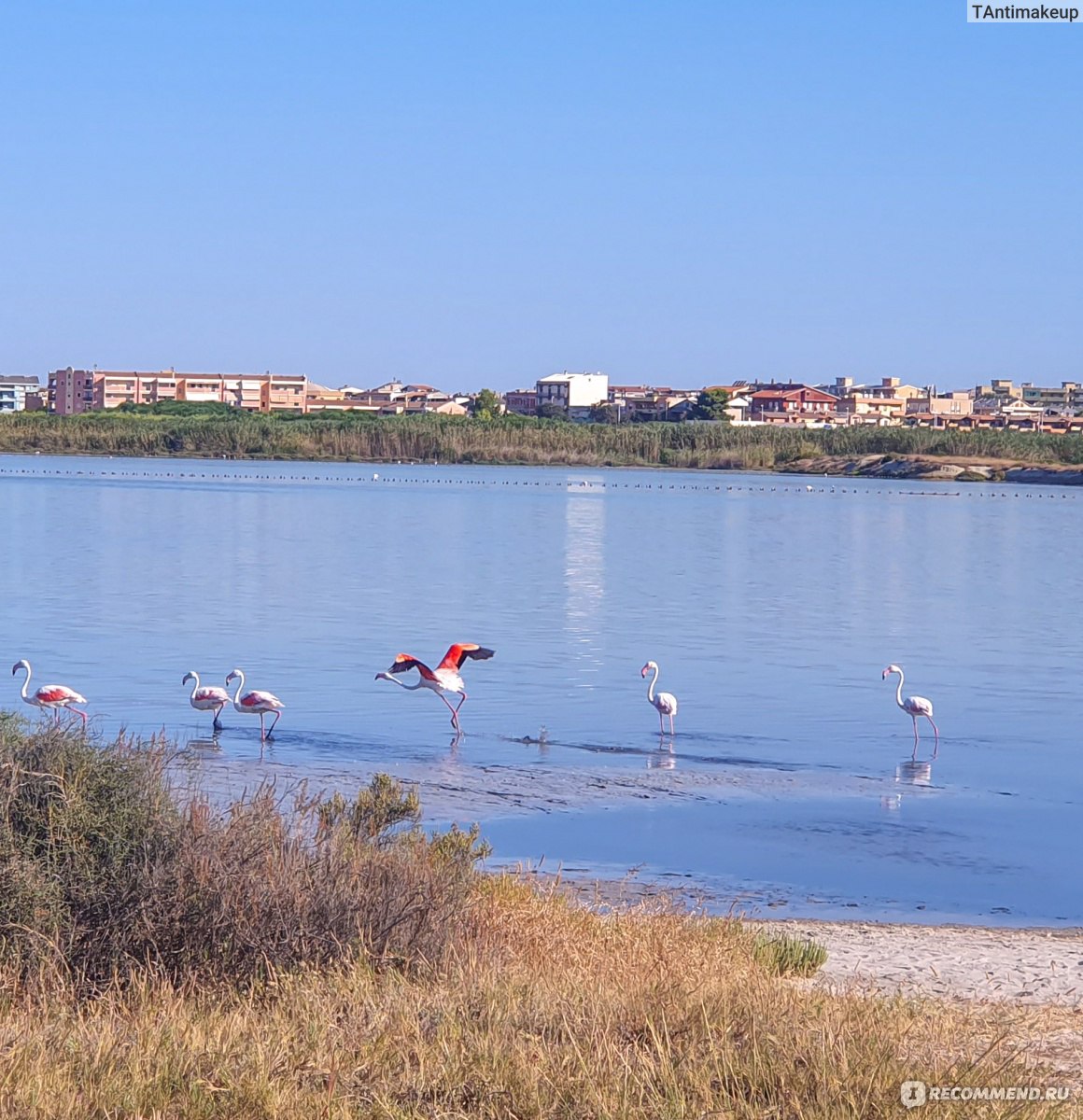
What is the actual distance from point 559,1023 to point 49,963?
5.93 ft

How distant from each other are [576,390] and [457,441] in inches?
2785

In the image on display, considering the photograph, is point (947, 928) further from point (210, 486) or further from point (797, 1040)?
point (210, 486)

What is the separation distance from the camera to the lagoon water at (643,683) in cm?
1105

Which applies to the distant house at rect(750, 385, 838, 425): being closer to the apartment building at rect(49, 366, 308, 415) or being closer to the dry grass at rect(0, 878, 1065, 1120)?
the apartment building at rect(49, 366, 308, 415)

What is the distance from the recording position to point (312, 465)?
386 ft

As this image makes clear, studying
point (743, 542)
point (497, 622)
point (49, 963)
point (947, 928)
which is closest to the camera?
Answer: point (49, 963)

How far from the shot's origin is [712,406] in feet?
557

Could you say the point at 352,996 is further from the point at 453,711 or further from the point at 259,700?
the point at 453,711

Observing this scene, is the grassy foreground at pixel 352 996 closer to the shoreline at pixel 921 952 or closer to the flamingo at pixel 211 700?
the shoreline at pixel 921 952

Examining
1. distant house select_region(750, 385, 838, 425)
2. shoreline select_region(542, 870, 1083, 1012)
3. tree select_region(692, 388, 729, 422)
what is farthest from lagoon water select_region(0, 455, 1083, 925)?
distant house select_region(750, 385, 838, 425)

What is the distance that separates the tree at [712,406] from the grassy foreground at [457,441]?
38.3 m

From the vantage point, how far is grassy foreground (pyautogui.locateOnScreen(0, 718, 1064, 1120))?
479 cm

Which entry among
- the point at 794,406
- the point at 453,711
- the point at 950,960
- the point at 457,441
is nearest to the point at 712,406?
the point at 794,406

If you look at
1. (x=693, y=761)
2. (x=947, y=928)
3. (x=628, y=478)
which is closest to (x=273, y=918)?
(x=947, y=928)
